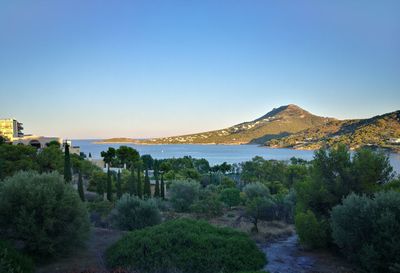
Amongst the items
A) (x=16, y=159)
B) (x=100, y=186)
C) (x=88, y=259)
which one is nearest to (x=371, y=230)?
(x=88, y=259)

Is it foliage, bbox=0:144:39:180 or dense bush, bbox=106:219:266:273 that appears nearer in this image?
dense bush, bbox=106:219:266:273

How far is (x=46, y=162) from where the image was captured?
3578cm

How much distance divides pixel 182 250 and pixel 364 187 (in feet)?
34.0

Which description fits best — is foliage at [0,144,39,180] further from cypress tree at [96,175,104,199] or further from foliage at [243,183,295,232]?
foliage at [243,183,295,232]

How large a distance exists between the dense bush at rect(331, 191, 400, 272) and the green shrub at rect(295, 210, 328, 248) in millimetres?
2200

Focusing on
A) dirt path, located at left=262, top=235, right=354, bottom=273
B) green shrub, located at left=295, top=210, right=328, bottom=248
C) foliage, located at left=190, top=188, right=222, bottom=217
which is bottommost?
foliage, located at left=190, top=188, right=222, bottom=217

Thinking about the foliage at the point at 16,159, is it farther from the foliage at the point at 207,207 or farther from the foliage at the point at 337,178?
the foliage at the point at 337,178

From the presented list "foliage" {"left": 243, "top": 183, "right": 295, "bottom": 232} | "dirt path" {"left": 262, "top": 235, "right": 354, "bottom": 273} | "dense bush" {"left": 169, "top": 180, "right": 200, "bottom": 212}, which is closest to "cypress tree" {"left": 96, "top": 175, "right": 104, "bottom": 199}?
"dense bush" {"left": 169, "top": 180, "right": 200, "bottom": 212}

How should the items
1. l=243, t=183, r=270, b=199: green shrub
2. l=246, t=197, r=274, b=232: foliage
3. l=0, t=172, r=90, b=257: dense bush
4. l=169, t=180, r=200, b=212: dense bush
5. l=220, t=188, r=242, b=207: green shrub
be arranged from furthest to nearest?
l=220, t=188, r=242, b=207: green shrub → l=243, t=183, r=270, b=199: green shrub → l=169, t=180, r=200, b=212: dense bush → l=246, t=197, r=274, b=232: foliage → l=0, t=172, r=90, b=257: dense bush

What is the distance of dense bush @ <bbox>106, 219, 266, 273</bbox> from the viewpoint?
12430 mm

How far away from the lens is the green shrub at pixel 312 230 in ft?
53.7

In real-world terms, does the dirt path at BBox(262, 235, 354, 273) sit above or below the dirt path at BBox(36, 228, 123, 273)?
below

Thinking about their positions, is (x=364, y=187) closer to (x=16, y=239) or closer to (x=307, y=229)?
(x=307, y=229)

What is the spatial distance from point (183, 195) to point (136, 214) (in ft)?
55.8
